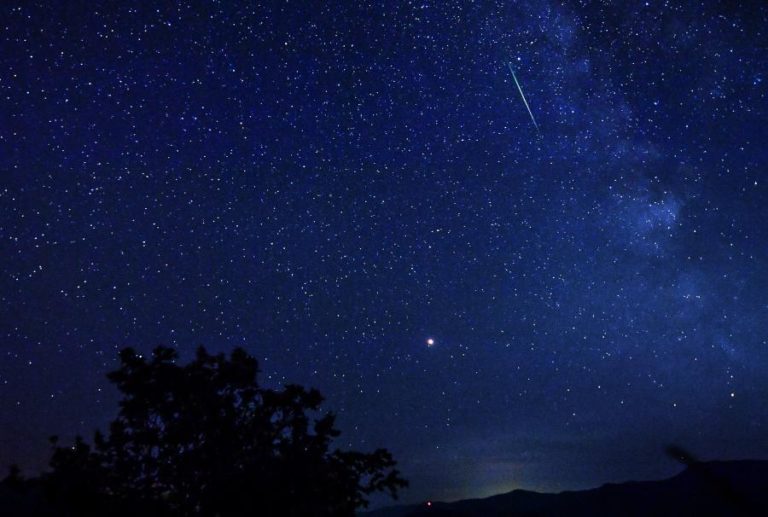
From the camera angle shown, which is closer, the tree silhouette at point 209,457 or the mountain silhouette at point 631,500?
the tree silhouette at point 209,457

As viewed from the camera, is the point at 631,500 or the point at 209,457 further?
the point at 631,500

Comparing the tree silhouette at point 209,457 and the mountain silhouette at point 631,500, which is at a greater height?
the tree silhouette at point 209,457

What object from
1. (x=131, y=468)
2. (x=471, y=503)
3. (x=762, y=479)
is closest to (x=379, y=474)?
(x=131, y=468)

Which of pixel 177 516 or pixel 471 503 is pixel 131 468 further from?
pixel 471 503

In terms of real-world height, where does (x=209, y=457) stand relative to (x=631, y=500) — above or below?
above
